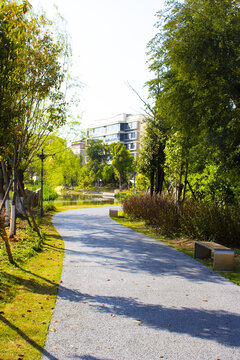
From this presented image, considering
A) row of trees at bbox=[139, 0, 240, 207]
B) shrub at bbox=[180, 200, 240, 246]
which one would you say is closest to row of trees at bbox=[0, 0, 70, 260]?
row of trees at bbox=[139, 0, 240, 207]

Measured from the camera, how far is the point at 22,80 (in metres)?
7.66

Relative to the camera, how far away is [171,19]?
10.4 m

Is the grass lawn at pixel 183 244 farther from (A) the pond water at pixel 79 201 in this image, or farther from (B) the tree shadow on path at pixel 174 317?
(A) the pond water at pixel 79 201

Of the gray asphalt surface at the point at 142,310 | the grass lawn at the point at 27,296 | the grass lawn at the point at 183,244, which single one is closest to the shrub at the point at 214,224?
the grass lawn at the point at 183,244

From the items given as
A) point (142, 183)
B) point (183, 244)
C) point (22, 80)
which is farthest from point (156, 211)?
point (142, 183)

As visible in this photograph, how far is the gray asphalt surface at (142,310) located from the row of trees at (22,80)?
2.80 m

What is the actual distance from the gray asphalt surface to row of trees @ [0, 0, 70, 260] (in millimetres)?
2801

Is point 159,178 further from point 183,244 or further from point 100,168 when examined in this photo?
point 100,168

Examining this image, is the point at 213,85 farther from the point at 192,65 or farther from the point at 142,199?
the point at 142,199

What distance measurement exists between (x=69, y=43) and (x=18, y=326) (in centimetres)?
1176

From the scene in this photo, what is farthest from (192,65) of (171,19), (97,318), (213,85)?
(97,318)

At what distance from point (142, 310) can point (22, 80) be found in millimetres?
5489

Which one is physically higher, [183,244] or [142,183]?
[142,183]

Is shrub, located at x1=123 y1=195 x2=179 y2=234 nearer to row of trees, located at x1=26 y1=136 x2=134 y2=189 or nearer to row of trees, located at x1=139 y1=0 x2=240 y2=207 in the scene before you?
row of trees, located at x1=139 y1=0 x2=240 y2=207
